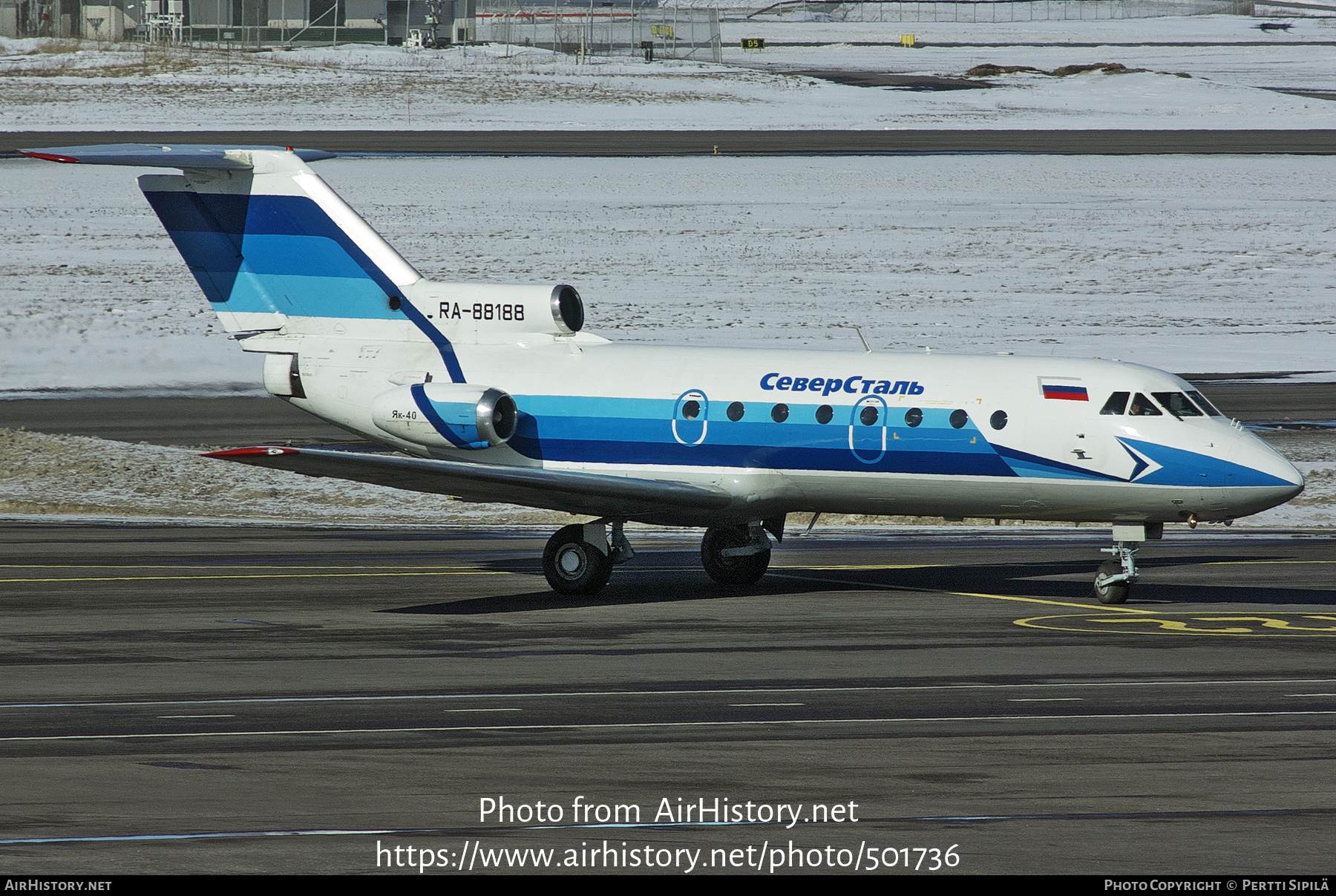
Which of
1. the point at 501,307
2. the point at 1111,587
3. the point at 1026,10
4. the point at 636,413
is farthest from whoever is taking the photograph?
the point at 1026,10

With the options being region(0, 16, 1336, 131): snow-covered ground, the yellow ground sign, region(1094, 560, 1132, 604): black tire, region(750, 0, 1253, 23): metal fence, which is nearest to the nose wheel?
region(1094, 560, 1132, 604): black tire

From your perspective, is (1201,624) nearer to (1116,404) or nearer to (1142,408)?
(1142,408)

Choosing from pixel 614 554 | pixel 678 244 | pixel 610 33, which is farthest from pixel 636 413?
pixel 610 33

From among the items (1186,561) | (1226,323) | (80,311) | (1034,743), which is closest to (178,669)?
(1034,743)

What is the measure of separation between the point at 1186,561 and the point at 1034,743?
13.2 m

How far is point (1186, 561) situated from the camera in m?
27.1

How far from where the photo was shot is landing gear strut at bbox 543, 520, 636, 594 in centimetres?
2378

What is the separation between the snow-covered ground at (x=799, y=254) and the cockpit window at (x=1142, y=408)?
21655 mm

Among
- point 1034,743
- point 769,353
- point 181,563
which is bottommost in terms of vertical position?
point 181,563

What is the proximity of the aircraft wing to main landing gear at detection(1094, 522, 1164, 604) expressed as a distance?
5.09 metres

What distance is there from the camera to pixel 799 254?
5306 cm

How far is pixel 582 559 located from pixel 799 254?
3062 cm

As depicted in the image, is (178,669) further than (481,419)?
No

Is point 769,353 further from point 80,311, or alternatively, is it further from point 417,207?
point 417,207
